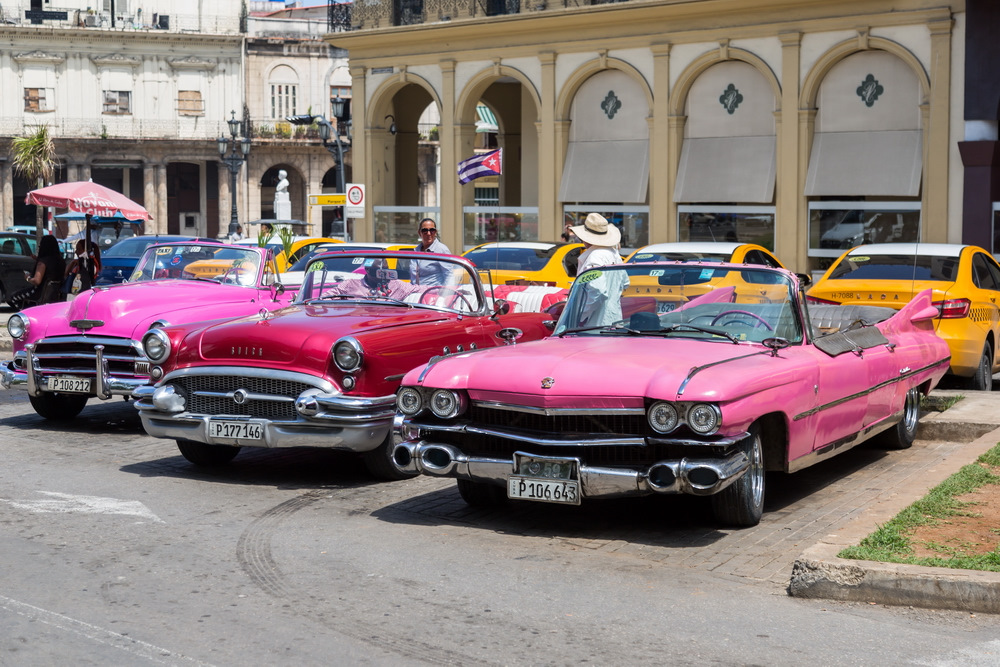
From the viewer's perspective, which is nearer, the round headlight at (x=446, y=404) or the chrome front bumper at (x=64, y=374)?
the round headlight at (x=446, y=404)

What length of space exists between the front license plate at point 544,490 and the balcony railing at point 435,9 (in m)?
22.4

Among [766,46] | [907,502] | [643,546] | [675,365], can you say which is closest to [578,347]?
[675,365]

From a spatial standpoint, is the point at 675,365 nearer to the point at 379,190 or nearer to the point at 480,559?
the point at 480,559

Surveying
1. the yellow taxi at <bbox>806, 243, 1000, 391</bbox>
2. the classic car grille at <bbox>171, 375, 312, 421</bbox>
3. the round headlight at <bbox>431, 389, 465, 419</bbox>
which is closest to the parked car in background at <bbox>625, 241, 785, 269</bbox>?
the yellow taxi at <bbox>806, 243, 1000, 391</bbox>

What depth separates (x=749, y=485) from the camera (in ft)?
23.8

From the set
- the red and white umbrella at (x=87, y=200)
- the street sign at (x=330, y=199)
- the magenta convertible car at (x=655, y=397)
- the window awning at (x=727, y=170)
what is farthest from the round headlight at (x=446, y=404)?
the street sign at (x=330, y=199)

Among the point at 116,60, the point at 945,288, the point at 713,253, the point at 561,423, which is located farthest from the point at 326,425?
the point at 116,60

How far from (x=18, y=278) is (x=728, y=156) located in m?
14.3

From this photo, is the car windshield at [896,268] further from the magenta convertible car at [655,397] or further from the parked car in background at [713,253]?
the magenta convertible car at [655,397]

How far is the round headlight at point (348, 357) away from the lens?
8547mm

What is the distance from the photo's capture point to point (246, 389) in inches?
345

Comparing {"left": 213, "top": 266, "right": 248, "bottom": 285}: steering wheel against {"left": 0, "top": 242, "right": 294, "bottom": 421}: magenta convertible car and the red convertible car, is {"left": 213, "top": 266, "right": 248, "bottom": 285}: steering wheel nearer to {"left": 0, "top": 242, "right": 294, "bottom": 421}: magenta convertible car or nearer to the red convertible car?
{"left": 0, "top": 242, "right": 294, "bottom": 421}: magenta convertible car

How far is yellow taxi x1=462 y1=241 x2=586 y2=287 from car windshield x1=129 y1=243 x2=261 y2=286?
216 inches

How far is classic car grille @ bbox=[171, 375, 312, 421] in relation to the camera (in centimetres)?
865
